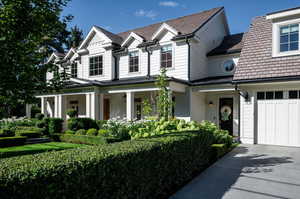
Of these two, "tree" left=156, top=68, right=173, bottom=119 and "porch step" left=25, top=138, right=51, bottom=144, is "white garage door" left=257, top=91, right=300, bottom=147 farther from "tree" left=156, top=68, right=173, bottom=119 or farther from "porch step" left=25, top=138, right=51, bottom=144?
"porch step" left=25, top=138, right=51, bottom=144

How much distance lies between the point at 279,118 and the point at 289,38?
3949 mm

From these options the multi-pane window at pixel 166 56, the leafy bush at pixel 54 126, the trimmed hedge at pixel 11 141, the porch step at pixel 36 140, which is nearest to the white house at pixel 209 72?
the multi-pane window at pixel 166 56

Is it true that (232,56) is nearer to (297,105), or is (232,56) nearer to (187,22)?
(187,22)

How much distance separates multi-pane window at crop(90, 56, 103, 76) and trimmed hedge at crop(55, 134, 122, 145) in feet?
22.3

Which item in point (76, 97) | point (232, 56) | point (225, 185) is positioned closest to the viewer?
point (225, 185)

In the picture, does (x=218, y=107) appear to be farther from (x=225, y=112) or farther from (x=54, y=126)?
(x=54, y=126)

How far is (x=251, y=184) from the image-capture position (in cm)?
487

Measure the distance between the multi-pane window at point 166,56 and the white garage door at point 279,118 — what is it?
610 centimetres

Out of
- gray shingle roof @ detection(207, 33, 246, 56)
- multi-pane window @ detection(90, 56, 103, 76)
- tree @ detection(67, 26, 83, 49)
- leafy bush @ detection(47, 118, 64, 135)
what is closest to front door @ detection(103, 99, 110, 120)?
multi-pane window @ detection(90, 56, 103, 76)

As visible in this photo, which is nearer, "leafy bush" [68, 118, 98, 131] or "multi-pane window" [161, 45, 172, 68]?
"leafy bush" [68, 118, 98, 131]

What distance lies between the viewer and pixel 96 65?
17406 millimetres

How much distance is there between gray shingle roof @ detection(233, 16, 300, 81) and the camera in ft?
30.7

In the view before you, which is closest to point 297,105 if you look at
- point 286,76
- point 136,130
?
point 286,76

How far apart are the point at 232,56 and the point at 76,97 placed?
1477 centimetres
